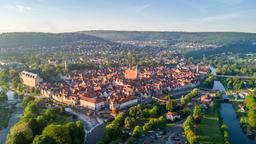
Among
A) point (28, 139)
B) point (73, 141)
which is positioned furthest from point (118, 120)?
point (28, 139)

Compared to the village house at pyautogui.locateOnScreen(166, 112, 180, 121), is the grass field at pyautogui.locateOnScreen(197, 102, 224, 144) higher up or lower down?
lower down

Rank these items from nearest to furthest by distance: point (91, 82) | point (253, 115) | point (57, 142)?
point (57, 142), point (253, 115), point (91, 82)

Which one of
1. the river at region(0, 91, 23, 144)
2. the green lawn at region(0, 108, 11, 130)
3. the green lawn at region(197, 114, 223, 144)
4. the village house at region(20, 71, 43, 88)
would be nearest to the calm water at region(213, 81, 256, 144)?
the green lawn at region(197, 114, 223, 144)

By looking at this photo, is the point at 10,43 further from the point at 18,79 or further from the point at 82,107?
the point at 82,107

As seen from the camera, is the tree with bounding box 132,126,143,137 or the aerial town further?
the aerial town

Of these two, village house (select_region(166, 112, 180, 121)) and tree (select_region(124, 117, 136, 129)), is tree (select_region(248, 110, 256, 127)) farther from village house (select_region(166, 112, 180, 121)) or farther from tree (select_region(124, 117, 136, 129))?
tree (select_region(124, 117, 136, 129))

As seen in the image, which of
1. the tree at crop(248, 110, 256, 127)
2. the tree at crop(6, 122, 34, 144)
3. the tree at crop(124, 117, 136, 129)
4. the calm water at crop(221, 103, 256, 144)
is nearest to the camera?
the tree at crop(6, 122, 34, 144)
